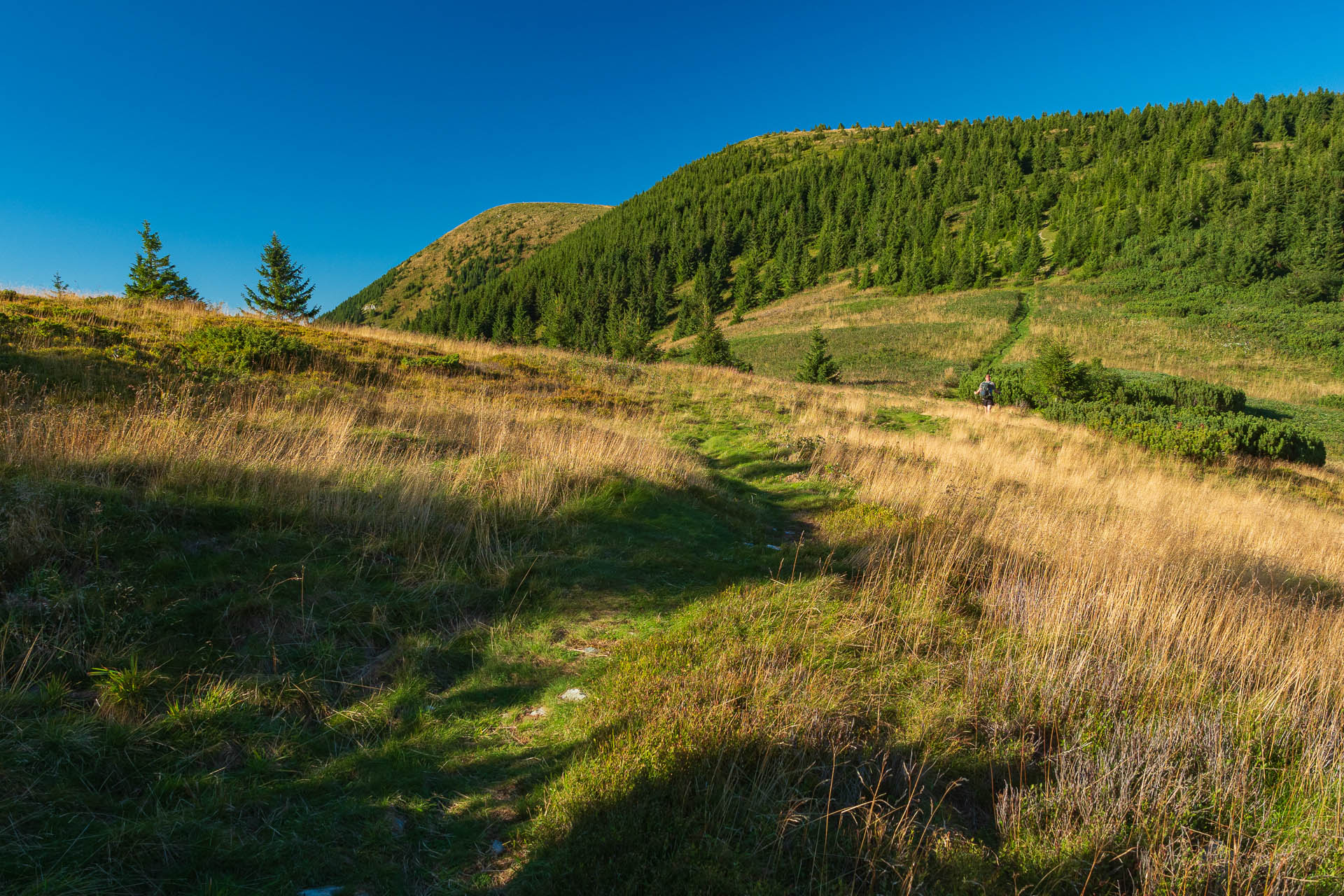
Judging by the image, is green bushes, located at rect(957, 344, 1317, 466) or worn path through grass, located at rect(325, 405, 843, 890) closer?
worn path through grass, located at rect(325, 405, 843, 890)

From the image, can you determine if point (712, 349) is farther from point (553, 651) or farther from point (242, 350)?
point (553, 651)

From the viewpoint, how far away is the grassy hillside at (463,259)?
103 metres

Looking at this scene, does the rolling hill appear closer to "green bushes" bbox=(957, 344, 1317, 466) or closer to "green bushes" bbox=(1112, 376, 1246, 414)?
"green bushes" bbox=(957, 344, 1317, 466)

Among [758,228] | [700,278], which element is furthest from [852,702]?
[758,228]

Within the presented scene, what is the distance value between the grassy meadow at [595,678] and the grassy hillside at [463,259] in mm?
103337

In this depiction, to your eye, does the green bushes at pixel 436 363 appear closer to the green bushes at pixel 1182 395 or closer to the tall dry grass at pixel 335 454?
the tall dry grass at pixel 335 454

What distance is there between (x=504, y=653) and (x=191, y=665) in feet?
5.76

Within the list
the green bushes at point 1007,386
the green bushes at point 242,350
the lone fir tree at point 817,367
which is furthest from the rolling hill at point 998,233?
the green bushes at point 242,350

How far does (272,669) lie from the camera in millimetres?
3369

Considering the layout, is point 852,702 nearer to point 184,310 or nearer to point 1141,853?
point 1141,853

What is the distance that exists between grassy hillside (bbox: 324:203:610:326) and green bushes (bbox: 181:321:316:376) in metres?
94.1

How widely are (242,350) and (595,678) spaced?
463 inches

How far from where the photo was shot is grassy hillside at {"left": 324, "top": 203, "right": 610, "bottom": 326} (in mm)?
103188

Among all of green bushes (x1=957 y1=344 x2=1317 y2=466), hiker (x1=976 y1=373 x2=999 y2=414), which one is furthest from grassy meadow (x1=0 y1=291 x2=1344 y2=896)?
hiker (x1=976 y1=373 x2=999 y2=414)
